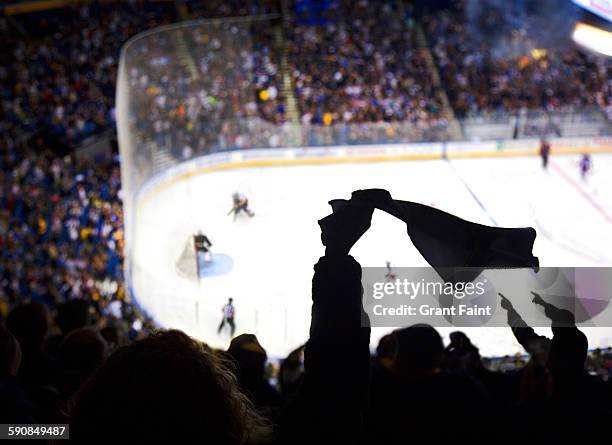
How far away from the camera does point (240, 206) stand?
11.5 meters

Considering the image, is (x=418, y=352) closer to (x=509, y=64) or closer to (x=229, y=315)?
(x=229, y=315)

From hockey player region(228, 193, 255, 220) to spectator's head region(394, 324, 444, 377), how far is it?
355 inches

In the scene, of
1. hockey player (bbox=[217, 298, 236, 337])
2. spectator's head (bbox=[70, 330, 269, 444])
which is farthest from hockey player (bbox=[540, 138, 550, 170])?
spectator's head (bbox=[70, 330, 269, 444])

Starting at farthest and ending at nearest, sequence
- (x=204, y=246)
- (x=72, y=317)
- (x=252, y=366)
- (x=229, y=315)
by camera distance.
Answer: (x=204, y=246) < (x=229, y=315) < (x=72, y=317) < (x=252, y=366)

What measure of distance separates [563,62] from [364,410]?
72.1 ft

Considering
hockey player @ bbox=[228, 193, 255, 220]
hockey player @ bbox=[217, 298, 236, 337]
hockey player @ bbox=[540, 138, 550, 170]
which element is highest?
hockey player @ bbox=[540, 138, 550, 170]

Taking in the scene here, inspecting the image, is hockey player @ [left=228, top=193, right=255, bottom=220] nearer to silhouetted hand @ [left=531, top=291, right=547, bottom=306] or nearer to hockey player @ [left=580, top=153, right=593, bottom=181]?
silhouetted hand @ [left=531, top=291, right=547, bottom=306]

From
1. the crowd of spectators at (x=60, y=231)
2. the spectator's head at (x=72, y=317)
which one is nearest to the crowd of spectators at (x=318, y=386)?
the spectator's head at (x=72, y=317)

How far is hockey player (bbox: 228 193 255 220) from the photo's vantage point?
1144 cm

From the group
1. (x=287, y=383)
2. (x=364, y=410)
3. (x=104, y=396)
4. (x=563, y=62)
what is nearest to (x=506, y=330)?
(x=287, y=383)

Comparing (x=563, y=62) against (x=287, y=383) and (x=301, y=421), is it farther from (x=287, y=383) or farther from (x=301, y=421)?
(x=301, y=421)

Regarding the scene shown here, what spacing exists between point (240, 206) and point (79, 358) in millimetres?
8655

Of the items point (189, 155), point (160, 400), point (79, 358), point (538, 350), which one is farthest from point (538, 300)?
point (189, 155)

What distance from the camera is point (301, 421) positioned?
158 centimetres
